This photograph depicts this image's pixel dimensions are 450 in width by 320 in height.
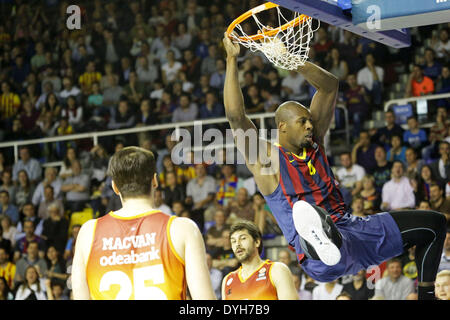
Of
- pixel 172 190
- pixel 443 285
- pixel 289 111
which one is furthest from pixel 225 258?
pixel 289 111

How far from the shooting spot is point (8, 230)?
1278 centimetres

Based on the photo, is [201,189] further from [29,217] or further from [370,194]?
[29,217]

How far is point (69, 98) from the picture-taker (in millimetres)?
14688

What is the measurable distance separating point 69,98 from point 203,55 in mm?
2821

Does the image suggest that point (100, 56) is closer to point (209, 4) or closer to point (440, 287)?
point (209, 4)

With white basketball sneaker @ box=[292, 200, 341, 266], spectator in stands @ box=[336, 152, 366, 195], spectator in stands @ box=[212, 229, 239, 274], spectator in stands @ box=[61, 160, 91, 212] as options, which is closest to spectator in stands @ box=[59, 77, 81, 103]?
spectator in stands @ box=[61, 160, 91, 212]

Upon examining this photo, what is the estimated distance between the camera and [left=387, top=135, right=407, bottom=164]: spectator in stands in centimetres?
1130

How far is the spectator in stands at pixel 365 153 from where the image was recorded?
448 inches

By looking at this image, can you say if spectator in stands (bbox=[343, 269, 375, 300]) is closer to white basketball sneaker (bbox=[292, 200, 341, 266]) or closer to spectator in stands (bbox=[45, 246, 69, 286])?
white basketball sneaker (bbox=[292, 200, 341, 266])

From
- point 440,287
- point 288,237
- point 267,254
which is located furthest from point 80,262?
point 267,254

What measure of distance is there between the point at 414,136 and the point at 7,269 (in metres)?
6.96

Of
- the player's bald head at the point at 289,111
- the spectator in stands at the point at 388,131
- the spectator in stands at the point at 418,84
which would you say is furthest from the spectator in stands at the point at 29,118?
the player's bald head at the point at 289,111

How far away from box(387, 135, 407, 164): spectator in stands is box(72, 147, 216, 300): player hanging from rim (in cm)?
806

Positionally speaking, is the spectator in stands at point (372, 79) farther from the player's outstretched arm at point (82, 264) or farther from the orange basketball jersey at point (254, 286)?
the player's outstretched arm at point (82, 264)
